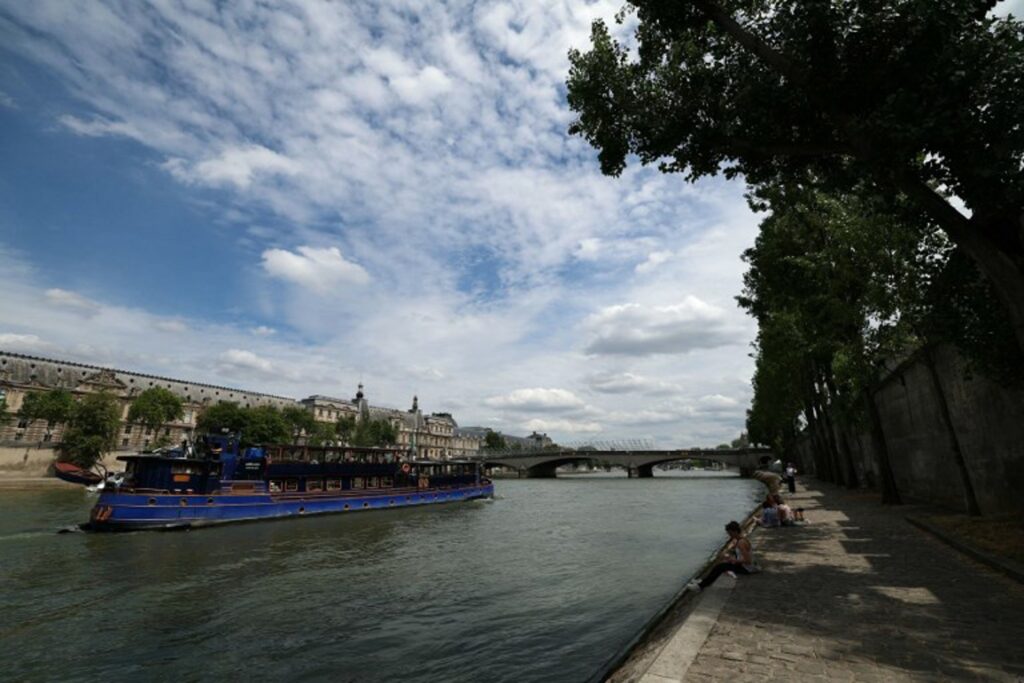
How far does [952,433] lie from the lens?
18344 millimetres

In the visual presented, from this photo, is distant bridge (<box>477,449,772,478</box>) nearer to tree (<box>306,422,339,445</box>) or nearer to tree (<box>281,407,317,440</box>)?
tree (<box>306,422,339,445</box>)

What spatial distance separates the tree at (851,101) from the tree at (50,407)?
91.9 meters

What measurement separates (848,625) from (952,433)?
14.0 m

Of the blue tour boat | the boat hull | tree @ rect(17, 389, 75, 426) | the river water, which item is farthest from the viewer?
tree @ rect(17, 389, 75, 426)

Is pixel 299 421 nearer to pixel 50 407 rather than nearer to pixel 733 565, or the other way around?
pixel 50 407

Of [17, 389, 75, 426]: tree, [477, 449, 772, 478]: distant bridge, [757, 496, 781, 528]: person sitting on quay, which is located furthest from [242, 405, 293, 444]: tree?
[757, 496, 781, 528]: person sitting on quay

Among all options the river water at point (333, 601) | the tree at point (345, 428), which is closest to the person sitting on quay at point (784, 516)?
the river water at point (333, 601)

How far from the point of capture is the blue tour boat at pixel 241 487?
103 feet

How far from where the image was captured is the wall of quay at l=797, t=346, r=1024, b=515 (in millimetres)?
17641

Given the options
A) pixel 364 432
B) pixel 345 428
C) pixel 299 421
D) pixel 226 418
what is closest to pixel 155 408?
pixel 226 418

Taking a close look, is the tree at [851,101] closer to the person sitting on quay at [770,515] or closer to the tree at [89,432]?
the person sitting on quay at [770,515]

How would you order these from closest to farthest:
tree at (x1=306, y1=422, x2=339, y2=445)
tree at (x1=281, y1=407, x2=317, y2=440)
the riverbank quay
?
the riverbank quay → tree at (x1=281, y1=407, x2=317, y2=440) → tree at (x1=306, y1=422, x2=339, y2=445)

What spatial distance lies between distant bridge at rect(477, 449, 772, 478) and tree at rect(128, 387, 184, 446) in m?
55.8

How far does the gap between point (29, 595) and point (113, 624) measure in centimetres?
526
